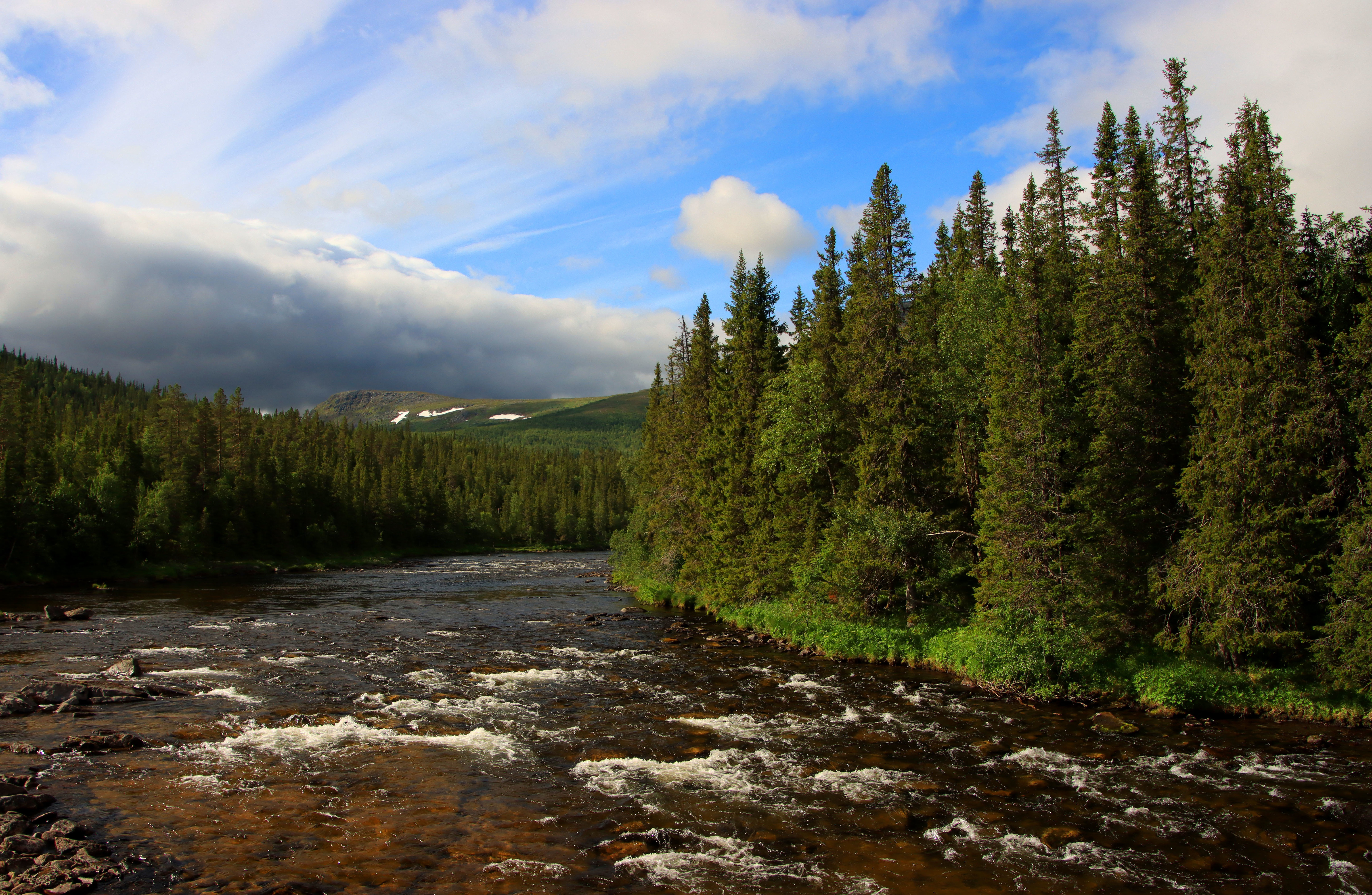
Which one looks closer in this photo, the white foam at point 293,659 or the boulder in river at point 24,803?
the boulder in river at point 24,803

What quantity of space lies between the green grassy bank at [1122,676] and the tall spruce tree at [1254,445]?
1074 mm

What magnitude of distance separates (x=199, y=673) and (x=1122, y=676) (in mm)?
35990

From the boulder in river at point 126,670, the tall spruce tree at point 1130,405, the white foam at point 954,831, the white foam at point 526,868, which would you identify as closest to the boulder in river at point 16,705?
the boulder in river at point 126,670

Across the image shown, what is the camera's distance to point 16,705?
2278 cm

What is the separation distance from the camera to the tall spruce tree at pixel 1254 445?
24.7m

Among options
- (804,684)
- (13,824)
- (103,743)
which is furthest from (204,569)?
(13,824)

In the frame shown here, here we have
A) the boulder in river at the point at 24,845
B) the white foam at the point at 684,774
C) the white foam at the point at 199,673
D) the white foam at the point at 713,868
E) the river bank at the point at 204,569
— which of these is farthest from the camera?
the river bank at the point at 204,569

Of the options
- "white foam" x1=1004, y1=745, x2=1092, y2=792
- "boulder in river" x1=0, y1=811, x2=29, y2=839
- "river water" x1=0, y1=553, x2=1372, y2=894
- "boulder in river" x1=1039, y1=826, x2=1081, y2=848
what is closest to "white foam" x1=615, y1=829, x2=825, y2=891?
"river water" x1=0, y1=553, x2=1372, y2=894

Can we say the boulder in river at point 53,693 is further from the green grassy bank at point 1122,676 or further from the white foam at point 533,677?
the green grassy bank at point 1122,676

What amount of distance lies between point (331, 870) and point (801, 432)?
3103 centimetres

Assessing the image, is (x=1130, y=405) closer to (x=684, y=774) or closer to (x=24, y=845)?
(x=684, y=774)

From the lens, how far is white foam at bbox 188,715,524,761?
19.8m

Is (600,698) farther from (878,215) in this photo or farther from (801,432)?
(878,215)

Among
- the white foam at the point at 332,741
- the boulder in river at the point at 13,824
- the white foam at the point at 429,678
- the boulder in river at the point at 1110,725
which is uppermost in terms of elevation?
the boulder in river at the point at 13,824
